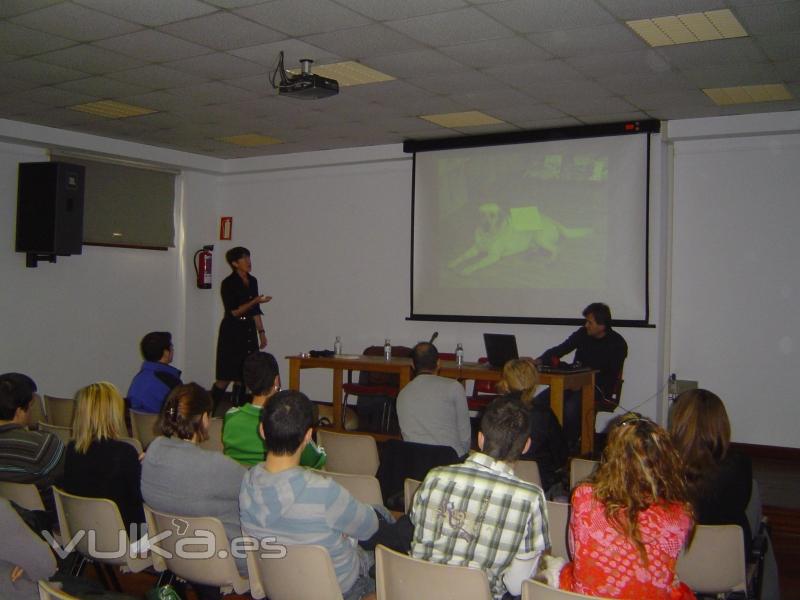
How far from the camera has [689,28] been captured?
15.5 ft

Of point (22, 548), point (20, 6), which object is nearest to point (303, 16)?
point (20, 6)

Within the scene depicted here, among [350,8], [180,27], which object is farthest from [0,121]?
[350,8]

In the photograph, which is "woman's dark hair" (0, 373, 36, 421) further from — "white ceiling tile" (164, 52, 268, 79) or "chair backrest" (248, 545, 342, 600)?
"white ceiling tile" (164, 52, 268, 79)

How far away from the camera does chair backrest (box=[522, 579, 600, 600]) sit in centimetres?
193

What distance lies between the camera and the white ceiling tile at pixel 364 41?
4.91m

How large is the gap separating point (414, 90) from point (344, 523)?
4553 mm

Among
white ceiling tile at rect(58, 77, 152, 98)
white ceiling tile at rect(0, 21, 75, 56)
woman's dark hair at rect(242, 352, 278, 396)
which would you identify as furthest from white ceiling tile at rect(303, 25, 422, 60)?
woman's dark hair at rect(242, 352, 278, 396)

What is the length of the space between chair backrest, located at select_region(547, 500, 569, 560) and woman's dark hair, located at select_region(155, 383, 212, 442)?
4.62 ft

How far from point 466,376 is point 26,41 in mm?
4079

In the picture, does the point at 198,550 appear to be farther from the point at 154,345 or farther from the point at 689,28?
the point at 689,28

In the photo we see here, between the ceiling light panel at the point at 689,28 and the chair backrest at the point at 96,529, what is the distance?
3.93 metres

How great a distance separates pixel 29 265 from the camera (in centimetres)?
807

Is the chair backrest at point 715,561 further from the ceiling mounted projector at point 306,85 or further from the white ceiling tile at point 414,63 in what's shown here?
the ceiling mounted projector at point 306,85

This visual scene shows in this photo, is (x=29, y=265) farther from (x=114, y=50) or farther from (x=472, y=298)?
(x=472, y=298)
